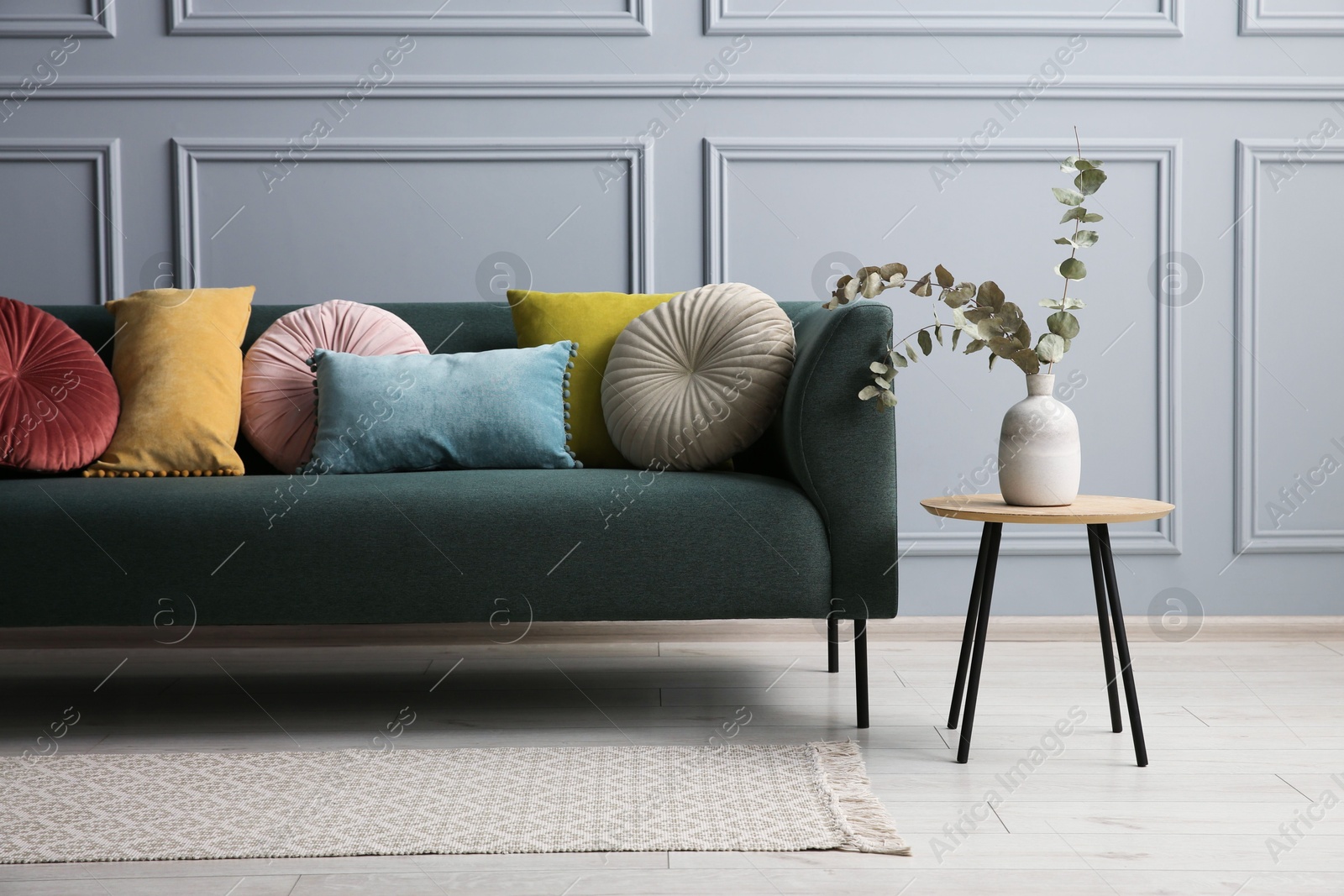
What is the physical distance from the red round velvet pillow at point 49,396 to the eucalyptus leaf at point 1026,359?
175 cm

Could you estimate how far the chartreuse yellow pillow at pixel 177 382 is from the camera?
6.75 ft

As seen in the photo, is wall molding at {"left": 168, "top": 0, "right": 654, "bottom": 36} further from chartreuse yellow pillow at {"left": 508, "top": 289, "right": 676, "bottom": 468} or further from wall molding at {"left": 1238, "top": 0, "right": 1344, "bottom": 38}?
wall molding at {"left": 1238, "top": 0, "right": 1344, "bottom": 38}

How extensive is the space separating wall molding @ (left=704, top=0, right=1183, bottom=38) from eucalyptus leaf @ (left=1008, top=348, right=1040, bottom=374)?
4.36 ft

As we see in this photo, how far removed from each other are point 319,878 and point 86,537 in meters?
0.83

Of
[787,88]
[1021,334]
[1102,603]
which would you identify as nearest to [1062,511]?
[1102,603]

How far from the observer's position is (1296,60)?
275cm

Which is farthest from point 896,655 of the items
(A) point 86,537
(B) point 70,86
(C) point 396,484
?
(B) point 70,86

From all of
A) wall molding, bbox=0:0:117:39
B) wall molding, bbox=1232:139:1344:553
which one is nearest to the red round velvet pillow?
wall molding, bbox=0:0:117:39

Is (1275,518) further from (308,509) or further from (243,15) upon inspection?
(243,15)

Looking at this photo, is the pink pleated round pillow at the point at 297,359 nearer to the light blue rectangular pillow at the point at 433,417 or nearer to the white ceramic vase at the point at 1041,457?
the light blue rectangular pillow at the point at 433,417

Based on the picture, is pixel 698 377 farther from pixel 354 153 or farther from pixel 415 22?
pixel 415 22

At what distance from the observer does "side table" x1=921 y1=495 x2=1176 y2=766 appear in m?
1.68

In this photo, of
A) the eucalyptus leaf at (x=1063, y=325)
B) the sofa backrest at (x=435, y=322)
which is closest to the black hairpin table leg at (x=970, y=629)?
the eucalyptus leaf at (x=1063, y=325)

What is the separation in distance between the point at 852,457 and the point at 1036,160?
1.39m
